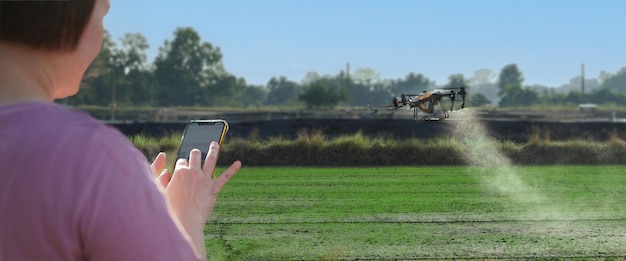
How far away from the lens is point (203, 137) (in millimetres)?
1271

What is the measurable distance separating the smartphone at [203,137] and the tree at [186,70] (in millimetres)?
30541

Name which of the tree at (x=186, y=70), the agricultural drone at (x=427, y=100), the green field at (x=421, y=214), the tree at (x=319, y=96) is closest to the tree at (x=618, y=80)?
the tree at (x=186, y=70)

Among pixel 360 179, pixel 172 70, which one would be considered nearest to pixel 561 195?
pixel 360 179

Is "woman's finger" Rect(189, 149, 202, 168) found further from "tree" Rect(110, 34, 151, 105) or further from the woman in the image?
"tree" Rect(110, 34, 151, 105)

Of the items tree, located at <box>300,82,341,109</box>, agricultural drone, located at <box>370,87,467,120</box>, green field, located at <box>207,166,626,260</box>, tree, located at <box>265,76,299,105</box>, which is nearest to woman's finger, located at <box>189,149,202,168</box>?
agricultural drone, located at <box>370,87,467,120</box>

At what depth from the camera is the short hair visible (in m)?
0.70

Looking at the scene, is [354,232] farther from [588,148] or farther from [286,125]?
[286,125]

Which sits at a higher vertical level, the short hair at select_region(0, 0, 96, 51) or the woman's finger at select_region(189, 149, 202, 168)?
the short hair at select_region(0, 0, 96, 51)

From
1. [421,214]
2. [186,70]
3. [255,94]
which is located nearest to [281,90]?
[255,94]

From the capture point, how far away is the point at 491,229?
23.1 feet

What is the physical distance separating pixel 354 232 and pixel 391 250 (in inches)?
31.9

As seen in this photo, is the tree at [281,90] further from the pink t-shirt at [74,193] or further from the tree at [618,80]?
the pink t-shirt at [74,193]

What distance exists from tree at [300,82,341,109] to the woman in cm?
1228

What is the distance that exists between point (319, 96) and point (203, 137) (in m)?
13.1
